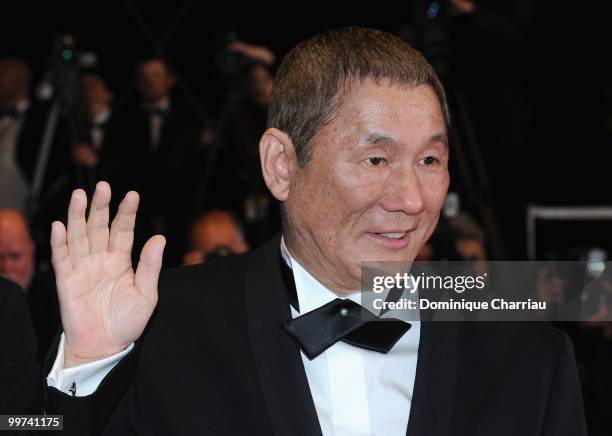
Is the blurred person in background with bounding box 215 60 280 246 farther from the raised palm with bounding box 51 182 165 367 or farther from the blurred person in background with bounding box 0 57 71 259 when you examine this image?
the raised palm with bounding box 51 182 165 367

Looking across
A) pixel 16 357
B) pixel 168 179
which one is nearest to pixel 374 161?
pixel 16 357

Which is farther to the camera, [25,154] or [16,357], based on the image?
[25,154]

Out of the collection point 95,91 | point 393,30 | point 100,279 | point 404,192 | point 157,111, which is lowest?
point 100,279

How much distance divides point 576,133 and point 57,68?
11.3 ft

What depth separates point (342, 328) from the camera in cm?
174

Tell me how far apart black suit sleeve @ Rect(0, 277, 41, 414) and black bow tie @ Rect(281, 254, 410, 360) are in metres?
0.49

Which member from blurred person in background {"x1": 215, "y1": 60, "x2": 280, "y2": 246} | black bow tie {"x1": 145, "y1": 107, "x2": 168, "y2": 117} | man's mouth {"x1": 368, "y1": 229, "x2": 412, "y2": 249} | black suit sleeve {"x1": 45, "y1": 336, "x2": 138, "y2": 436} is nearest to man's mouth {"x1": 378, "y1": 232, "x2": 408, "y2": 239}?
man's mouth {"x1": 368, "y1": 229, "x2": 412, "y2": 249}

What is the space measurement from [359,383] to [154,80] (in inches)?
135

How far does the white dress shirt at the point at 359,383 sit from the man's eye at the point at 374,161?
287mm

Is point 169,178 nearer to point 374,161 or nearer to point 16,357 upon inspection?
point 16,357

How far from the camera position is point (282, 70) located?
5.95 ft

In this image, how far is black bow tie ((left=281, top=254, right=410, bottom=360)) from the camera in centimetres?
171

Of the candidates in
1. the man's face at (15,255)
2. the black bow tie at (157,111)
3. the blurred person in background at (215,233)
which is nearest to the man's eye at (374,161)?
the blurred person in background at (215,233)

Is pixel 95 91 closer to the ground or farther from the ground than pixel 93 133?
farther from the ground
